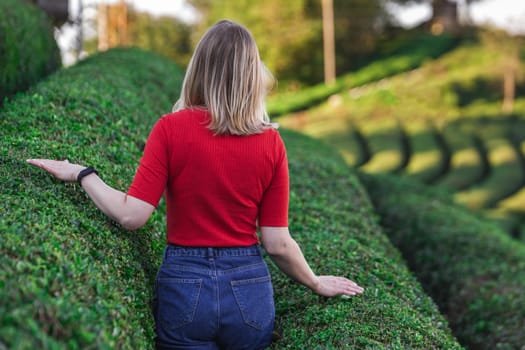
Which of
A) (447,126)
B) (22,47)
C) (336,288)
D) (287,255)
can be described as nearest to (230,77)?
(287,255)

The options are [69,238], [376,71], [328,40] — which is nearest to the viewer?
[69,238]

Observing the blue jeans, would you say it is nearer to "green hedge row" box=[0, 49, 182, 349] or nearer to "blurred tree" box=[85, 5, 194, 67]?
"green hedge row" box=[0, 49, 182, 349]

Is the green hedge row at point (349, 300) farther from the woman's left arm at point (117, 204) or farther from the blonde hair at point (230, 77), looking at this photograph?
the blonde hair at point (230, 77)

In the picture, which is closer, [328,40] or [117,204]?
[117,204]

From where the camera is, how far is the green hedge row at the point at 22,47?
5949 millimetres

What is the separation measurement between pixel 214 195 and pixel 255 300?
561 mm

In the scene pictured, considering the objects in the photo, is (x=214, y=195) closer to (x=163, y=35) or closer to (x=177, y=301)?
(x=177, y=301)

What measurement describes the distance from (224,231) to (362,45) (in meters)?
49.9

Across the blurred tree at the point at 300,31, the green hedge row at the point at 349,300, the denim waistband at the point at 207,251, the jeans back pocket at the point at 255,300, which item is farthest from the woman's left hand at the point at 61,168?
the blurred tree at the point at 300,31

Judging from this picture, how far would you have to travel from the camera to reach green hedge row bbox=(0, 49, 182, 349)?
235 centimetres

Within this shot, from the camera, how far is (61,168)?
→ 352 cm

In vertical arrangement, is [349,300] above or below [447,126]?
above

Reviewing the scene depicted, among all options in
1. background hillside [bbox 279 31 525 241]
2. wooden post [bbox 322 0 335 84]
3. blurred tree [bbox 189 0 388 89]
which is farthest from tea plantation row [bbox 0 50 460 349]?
blurred tree [bbox 189 0 388 89]

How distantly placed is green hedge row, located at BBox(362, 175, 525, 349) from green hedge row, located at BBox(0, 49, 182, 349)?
12.8ft
